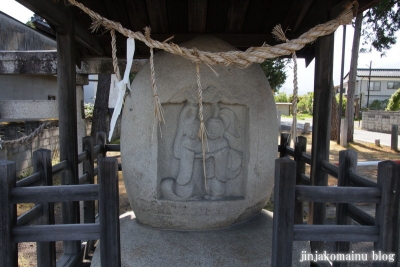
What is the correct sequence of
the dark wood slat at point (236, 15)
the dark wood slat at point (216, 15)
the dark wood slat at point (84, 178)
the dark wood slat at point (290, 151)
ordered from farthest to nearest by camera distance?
the dark wood slat at point (290, 151) < the dark wood slat at point (84, 178) < the dark wood slat at point (216, 15) < the dark wood slat at point (236, 15)

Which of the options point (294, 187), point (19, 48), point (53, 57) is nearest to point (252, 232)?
point (294, 187)

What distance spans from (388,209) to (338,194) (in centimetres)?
30

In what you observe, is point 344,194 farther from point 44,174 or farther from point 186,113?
point 44,174

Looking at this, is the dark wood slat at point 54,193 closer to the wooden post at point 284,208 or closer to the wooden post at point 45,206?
the wooden post at point 45,206

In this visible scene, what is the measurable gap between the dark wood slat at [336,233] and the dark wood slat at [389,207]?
54mm

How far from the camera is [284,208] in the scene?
1978 mm

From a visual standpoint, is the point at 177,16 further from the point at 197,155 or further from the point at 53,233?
the point at 53,233

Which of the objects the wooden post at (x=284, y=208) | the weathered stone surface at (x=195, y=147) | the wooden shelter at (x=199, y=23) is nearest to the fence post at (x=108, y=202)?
the weathered stone surface at (x=195, y=147)

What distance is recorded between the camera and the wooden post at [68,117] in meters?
3.02

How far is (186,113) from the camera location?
2787 millimetres

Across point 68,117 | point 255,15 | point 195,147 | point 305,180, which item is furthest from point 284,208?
point 68,117

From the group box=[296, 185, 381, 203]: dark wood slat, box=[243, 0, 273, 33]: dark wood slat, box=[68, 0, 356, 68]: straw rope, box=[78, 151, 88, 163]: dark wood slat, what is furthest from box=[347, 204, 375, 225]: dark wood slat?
box=[78, 151, 88, 163]: dark wood slat

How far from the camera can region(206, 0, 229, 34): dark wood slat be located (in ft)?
10.1

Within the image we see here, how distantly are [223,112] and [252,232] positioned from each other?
43.1 inches
